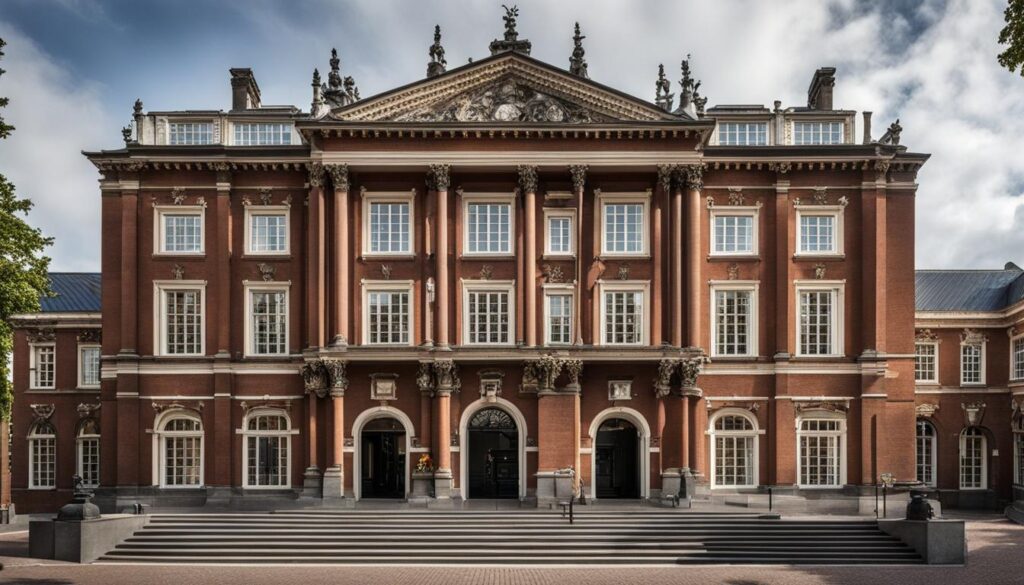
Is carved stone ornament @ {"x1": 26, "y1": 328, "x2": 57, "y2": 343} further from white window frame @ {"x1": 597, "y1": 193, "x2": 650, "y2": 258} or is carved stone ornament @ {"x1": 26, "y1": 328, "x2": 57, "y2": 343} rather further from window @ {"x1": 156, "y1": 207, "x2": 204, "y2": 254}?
white window frame @ {"x1": 597, "y1": 193, "x2": 650, "y2": 258}

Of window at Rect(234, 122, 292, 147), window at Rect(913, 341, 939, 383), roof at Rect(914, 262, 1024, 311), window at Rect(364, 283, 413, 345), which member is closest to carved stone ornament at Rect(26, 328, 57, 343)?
window at Rect(234, 122, 292, 147)

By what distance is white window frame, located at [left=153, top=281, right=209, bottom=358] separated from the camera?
3164 centimetres

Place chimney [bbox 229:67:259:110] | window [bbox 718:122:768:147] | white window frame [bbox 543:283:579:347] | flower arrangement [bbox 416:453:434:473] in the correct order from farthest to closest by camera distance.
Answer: chimney [bbox 229:67:259:110] < window [bbox 718:122:768:147] < white window frame [bbox 543:283:579:347] < flower arrangement [bbox 416:453:434:473]

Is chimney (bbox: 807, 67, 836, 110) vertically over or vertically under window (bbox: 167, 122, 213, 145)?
over

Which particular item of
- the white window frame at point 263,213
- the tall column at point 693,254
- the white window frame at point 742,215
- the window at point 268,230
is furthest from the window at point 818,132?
the window at point 268,230

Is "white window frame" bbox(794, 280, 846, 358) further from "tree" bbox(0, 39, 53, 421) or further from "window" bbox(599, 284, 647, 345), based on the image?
"tree" bbox(0, 39, 53, 421)

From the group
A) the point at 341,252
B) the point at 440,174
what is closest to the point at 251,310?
the point at 341,252

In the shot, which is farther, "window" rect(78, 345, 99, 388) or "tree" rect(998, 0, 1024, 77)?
"window" rect(78, 345, 99, 388)

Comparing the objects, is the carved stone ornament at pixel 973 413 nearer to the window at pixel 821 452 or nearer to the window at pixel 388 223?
the window at pixel 821 452

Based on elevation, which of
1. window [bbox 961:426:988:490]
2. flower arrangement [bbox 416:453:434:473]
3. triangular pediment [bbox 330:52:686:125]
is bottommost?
window [bbox 961:426:988:490]

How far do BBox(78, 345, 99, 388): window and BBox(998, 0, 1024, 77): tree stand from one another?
35351mm

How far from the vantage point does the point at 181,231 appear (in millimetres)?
32156

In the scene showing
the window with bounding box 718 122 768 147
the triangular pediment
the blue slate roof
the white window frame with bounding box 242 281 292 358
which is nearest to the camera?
the triangular pediment

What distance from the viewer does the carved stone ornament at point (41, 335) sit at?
1442 inches
